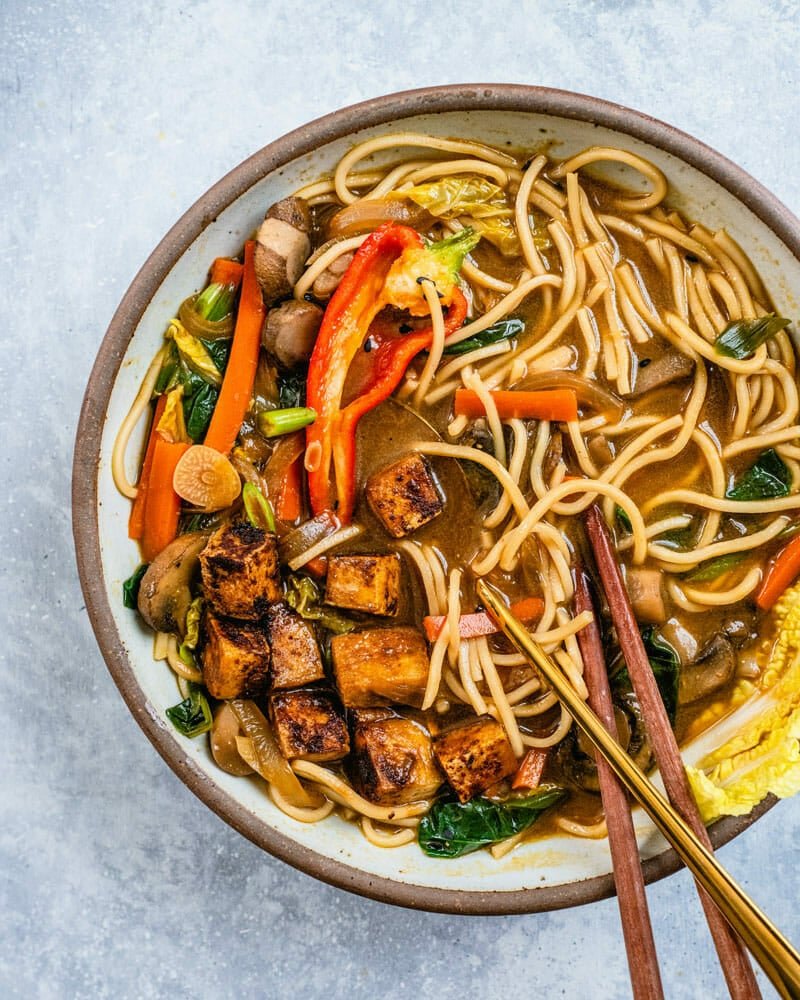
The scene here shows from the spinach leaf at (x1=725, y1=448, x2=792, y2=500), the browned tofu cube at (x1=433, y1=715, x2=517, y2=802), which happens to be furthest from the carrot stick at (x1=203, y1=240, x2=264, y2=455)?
the spinach leaf at (x1=725, y1=448, x2=792, y2=500)

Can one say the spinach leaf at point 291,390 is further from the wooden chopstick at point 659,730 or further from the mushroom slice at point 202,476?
the wooden chopstick at point 659,730

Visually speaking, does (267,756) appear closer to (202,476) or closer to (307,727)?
(307,727)

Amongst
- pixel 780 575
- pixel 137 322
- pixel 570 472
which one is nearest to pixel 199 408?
pixel 137 322

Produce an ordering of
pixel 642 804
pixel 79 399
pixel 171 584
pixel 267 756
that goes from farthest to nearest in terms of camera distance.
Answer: pixel 79 399 → pixel 267 756 → pixel 171 584 → pixel 642 804

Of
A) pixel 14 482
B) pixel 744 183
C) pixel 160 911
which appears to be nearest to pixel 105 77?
pixel 14 482

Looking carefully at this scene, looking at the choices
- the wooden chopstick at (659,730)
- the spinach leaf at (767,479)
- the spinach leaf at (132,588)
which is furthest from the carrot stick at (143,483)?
the spinach leaf at (767,479)
